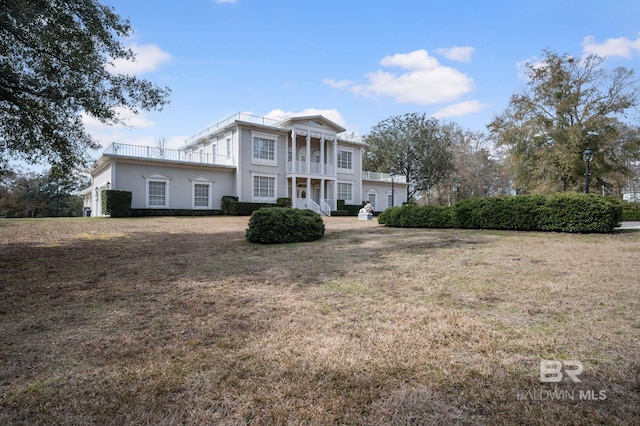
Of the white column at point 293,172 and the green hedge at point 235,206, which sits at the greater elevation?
the white column at point 293,172

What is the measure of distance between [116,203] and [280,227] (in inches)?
520

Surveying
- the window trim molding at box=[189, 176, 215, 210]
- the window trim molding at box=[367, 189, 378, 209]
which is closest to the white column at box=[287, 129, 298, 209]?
the window trim molding at box=[189, 176, 215, 210]

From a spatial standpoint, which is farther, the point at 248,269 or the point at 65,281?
the point at 248,269

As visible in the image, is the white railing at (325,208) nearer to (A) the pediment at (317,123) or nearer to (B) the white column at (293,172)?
(B) the white column at (293,172)

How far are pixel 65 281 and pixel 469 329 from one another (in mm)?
5540

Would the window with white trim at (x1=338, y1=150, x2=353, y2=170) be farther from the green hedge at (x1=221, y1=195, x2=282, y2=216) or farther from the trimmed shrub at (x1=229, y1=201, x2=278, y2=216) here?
the trimmed shrub at (x1=229, y1=201, x2=278, y2=216)

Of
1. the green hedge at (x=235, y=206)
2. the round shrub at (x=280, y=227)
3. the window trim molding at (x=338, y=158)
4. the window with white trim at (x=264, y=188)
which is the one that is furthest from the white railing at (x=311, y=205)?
the round shrub at (x=280, y=227)

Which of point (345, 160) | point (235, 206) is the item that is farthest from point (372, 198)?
point (235, 206)

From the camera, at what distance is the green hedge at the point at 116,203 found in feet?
56.7

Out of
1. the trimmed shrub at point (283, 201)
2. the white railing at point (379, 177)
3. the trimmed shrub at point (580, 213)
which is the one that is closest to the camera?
the trimmed shrub at point (580, 213)

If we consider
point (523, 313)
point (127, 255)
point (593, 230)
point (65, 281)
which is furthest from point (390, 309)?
point (593, 230)

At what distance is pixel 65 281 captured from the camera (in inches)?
191

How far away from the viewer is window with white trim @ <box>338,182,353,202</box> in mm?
28188

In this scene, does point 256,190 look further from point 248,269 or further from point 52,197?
point 52,197
